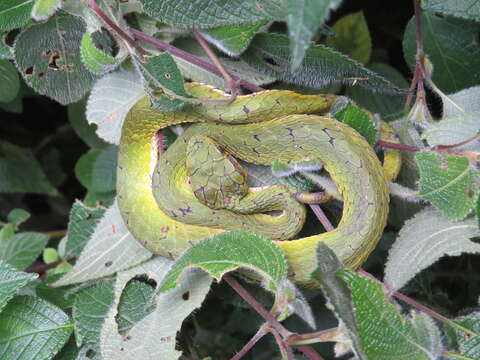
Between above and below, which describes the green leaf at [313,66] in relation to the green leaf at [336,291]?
above

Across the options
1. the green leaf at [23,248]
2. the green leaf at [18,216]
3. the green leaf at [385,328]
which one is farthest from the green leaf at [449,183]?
the green leaf at [18,216]

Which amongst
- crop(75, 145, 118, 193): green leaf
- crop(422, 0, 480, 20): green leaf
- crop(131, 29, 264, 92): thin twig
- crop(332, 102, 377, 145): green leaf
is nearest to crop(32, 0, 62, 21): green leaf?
crop(131, 29, 264, 92): thin twig

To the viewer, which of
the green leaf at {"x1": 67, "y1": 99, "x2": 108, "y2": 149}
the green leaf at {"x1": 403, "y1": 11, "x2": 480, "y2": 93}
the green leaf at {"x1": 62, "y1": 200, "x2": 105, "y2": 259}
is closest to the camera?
the green leaf at {"x1": 403, "y1": 11, "x2": 480, "y2": 93}

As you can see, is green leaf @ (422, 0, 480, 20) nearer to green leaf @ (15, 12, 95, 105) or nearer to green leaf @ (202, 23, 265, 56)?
green leaf @ (202, 23, 265, 56)

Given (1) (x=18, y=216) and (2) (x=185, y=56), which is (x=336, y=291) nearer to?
(2) (x=185, y=56)

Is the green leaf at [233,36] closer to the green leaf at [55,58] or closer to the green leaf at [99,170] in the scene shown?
the green leaf at [55,58]

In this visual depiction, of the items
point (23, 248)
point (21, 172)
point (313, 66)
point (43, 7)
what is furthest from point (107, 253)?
point (21, 172)

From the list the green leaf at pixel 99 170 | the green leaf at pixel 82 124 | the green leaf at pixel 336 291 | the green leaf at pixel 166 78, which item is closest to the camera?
the green leaf at pixel 336 291

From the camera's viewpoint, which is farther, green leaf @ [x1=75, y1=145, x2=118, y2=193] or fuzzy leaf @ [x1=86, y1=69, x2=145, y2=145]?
green leaf @ [x1=75, y1=145, x2=118, y2=193]
